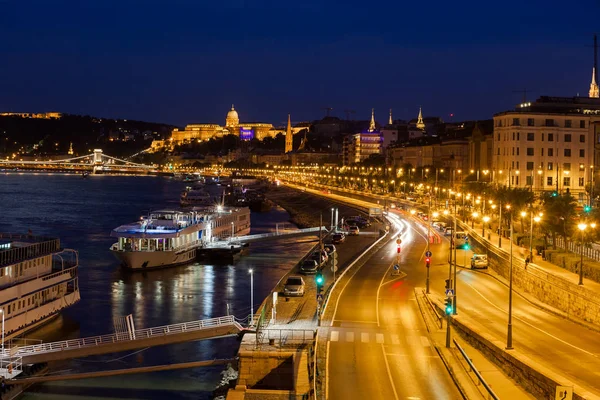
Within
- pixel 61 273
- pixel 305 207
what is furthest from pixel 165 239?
pixel 305 207

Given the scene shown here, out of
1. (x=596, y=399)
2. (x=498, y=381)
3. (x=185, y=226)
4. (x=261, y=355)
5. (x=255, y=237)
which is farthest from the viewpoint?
(x=255, y=237)

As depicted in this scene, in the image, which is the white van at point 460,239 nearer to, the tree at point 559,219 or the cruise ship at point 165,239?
the tree at point 559,219

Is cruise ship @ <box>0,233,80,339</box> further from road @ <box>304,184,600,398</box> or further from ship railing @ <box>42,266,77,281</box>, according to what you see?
road @ <box>304,184,600,398</box>

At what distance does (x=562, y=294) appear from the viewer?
75.4 ft

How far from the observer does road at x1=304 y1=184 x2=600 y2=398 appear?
673 inches

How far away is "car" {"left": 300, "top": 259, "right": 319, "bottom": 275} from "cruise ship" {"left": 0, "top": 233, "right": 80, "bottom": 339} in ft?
28.1

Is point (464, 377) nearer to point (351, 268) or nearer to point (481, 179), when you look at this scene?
point (351, 268)

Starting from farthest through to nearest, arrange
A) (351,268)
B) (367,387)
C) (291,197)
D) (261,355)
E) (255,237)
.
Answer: (291,197) → (255,237) → (351,268) → (261,355) → (367,387)

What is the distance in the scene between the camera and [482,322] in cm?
2216

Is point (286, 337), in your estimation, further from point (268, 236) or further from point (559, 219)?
Answer: point (268, 236)

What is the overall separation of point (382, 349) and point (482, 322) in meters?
4.46

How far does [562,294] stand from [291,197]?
8892 cm

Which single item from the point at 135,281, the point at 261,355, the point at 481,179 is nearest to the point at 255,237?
the point at 135,281

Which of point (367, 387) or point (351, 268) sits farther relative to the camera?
point (351, 268)
